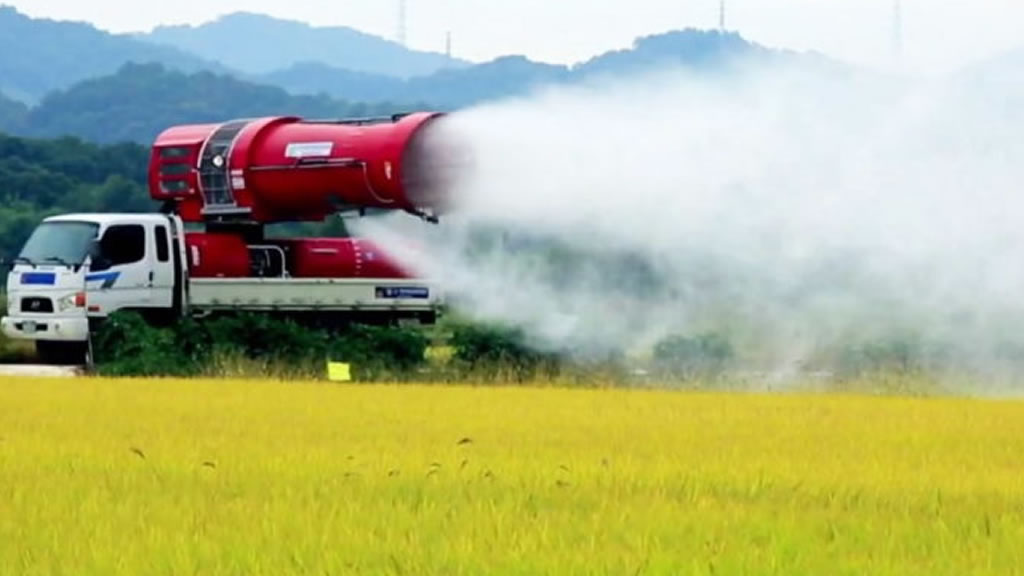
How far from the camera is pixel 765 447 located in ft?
53.2

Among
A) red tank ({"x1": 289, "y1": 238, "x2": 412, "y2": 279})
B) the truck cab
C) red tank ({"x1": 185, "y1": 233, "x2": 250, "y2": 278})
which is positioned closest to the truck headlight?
the truck cab

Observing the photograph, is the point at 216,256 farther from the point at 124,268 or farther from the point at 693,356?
the point at 693,356

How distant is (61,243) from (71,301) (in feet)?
2.86

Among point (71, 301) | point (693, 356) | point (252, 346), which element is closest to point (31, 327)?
point (71, 301)

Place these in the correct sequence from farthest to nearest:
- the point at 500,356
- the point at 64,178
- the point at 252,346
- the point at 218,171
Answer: the point at 64,178, the point at 218,171, the point at 252,346, the point at 500,356

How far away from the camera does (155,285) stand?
28703 millimetres

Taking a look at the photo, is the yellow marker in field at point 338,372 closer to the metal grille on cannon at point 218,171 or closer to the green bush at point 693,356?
the metal grille on cannon at point 218,171

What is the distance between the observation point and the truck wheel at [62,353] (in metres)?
29.4

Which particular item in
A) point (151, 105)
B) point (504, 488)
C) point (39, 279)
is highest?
point (504, 488)

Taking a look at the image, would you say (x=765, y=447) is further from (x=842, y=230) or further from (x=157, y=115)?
(x=157, y=115)

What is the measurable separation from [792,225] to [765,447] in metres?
8.40

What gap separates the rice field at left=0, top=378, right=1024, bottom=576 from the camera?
30.7 ft

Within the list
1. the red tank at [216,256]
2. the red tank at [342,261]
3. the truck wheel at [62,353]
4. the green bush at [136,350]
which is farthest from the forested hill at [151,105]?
the green bush at [136,350]

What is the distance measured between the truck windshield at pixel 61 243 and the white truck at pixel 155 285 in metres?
0.01
